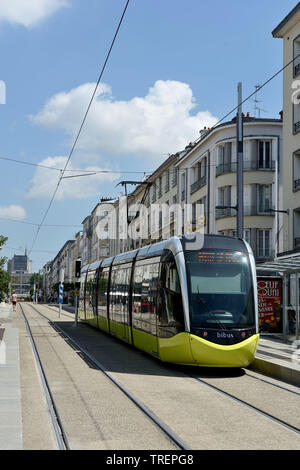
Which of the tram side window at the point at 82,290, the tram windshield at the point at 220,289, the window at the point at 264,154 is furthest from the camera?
the window at the point at 264,154

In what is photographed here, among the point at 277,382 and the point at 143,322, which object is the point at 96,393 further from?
the point at 143,322

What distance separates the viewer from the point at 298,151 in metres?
27.5

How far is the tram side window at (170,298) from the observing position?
40.8 feet

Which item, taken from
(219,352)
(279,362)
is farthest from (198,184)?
(219,352)

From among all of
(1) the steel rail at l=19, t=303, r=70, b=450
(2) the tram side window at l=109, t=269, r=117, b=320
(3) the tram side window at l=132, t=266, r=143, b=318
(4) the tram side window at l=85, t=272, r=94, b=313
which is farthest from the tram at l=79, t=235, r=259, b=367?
(4) the tram side window at l=85, t=272, r=94, b=313

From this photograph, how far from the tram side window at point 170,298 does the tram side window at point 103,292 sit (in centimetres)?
875

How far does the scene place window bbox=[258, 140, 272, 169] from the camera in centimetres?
3628

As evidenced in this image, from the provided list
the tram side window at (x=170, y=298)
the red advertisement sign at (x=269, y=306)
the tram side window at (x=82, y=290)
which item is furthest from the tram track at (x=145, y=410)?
the tram side window at (x=82, y=290)

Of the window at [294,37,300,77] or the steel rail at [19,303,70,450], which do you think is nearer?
the steel rail at [19,303,70,450]

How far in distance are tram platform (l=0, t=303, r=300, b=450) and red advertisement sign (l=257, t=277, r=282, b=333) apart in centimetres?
40

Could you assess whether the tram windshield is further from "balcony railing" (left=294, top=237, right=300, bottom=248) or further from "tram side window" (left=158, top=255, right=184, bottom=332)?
"balcony railing" (left=294, top=237, right=300, bottom=248)

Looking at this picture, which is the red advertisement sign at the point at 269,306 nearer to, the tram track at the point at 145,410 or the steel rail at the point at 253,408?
the tram track at the point at 145,410

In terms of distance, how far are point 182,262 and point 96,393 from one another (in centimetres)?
364

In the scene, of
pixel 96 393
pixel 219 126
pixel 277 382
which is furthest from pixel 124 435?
pixel 219 126
